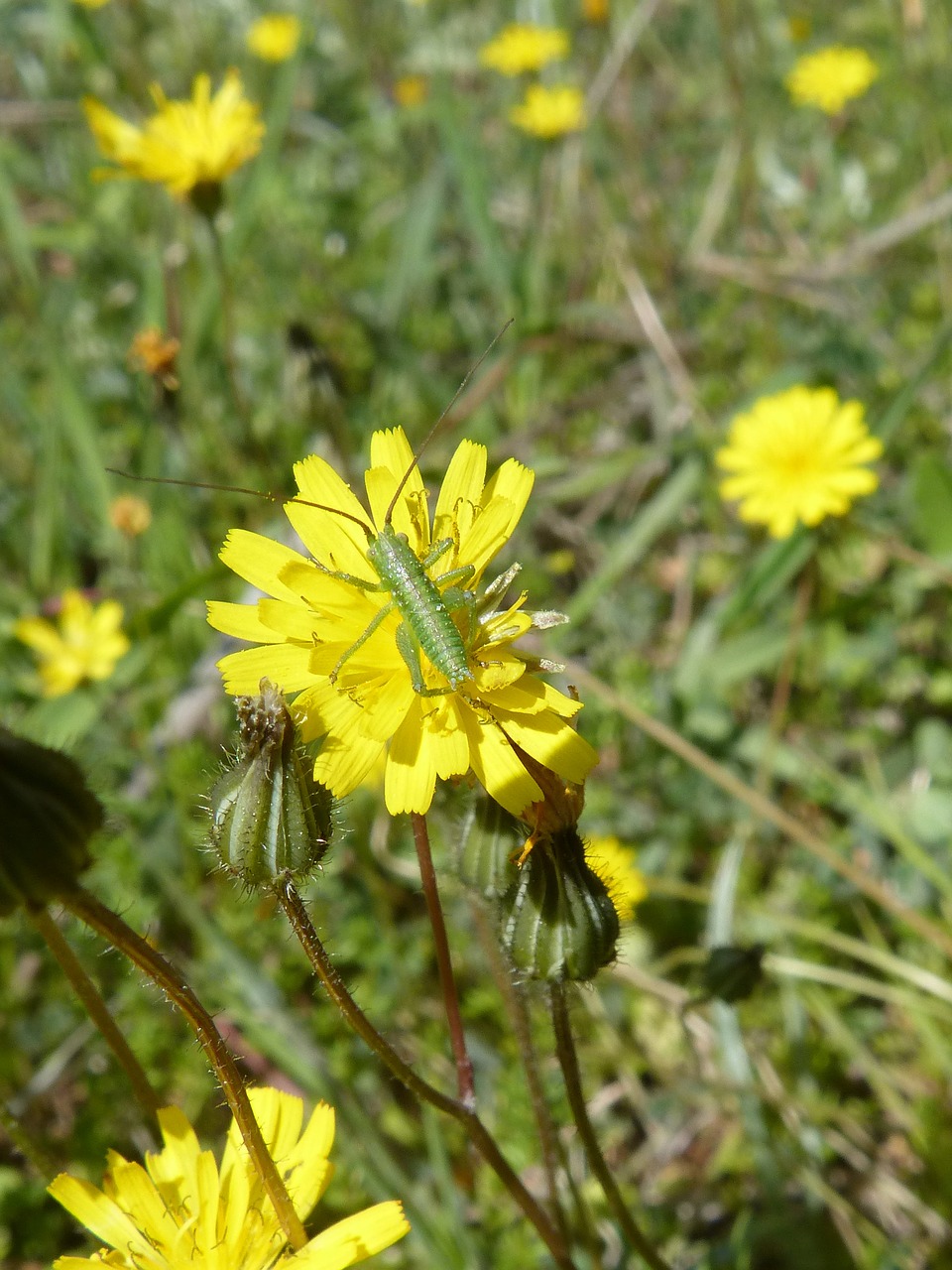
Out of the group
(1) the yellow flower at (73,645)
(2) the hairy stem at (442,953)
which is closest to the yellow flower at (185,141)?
(1) the yellow flower at (73,645)

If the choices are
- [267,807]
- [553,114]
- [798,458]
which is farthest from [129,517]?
[553,114]

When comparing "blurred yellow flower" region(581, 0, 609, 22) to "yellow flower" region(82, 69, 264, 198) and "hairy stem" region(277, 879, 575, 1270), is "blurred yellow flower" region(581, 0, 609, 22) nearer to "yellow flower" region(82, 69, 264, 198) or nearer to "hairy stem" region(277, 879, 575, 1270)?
"yellow flower" region(82, 69, 264, 198)

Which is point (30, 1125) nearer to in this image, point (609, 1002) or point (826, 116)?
point (609, 1002)

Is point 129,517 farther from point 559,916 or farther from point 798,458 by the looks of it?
point 559,916

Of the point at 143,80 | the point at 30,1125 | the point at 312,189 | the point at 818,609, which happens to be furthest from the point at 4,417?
the point at 818,609

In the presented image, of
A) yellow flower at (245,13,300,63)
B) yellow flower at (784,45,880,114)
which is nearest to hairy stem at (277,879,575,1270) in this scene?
yellow flower at (784,45,880,114)

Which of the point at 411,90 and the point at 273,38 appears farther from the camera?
the point at 411,90
